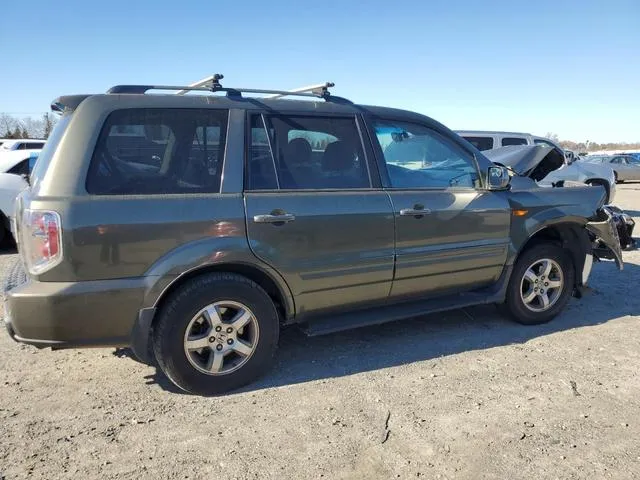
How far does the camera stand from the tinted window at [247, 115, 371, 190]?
3.52 meters

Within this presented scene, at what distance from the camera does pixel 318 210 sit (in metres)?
3.57

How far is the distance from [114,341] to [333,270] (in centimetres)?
149

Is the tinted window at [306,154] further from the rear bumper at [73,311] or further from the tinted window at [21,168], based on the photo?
the tinted window at [21,168]

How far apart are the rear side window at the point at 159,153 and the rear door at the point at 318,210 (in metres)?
0.24

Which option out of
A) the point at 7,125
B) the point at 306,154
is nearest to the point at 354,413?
the point at 306,154

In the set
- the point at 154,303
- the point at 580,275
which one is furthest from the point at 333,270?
the point at 580,275

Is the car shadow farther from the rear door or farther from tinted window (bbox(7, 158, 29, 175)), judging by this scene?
tinted window (bbox(7, 158, 29, 175))

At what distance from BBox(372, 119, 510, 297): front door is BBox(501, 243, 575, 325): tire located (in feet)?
0.97

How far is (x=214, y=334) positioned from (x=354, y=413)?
1017mm

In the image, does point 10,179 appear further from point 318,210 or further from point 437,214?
point 437,214

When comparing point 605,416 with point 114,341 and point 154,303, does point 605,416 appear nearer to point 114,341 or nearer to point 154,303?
point 154,303

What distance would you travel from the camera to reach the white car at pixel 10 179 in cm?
782

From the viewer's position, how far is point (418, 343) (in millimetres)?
4328

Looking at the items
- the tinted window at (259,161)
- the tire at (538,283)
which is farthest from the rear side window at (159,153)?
the tire at (538,283)
